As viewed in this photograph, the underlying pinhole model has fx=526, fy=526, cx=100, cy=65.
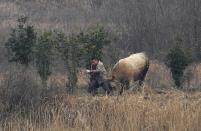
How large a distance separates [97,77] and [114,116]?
4.39 m

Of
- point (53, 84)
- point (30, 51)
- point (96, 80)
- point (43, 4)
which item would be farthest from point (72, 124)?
point (43, 4)

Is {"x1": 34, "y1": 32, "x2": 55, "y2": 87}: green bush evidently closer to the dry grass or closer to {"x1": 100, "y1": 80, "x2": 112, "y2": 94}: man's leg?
{"x1": 100, "y1": 80, "x2": 112, "y2": 94}: man's leg

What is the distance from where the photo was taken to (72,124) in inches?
491

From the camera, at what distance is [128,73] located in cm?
1731

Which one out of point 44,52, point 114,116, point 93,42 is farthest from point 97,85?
point 114,116

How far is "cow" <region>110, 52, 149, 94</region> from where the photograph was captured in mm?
16859

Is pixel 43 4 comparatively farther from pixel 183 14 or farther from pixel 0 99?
pixel 0 99

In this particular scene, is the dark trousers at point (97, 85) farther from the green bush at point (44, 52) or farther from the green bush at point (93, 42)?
the green bush at point (44, 52)

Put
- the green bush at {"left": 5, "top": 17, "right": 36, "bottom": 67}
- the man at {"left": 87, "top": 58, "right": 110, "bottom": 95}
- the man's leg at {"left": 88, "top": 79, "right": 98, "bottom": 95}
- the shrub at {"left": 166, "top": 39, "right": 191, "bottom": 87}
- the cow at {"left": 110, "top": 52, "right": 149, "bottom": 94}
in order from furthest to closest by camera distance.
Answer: the shrub at {"left": 166, "top": 39, "right": 191, "bottom": 87}
the green bush at {"left": 5, "top": 17, "right": 36, "bottom": 67}
the cow at {"left": 110, "top": 52, "right": 149, "bottom": 94}
the man's leg at {"left": 88, "top": 79, "right": 98, "bottom": 95}
the man at {"left": 87, "top": 58, "right": 110, "bottom": 95}

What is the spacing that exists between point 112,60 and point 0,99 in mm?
7838

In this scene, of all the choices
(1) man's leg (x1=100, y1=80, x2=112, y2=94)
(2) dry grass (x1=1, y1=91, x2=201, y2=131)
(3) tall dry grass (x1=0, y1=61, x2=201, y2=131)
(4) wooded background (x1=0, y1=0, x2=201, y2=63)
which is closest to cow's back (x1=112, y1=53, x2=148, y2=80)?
(1) man's leg (x1=100, y1=80, x2=112, y2=94)

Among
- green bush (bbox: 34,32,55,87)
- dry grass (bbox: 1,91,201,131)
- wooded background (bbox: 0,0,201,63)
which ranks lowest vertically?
dry grass (bbox: 1,91,201,131)

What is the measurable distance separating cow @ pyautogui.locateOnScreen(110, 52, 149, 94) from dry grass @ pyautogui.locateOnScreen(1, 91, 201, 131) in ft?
9.10

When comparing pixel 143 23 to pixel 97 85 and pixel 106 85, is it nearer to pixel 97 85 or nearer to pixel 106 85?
pixel 97 85
